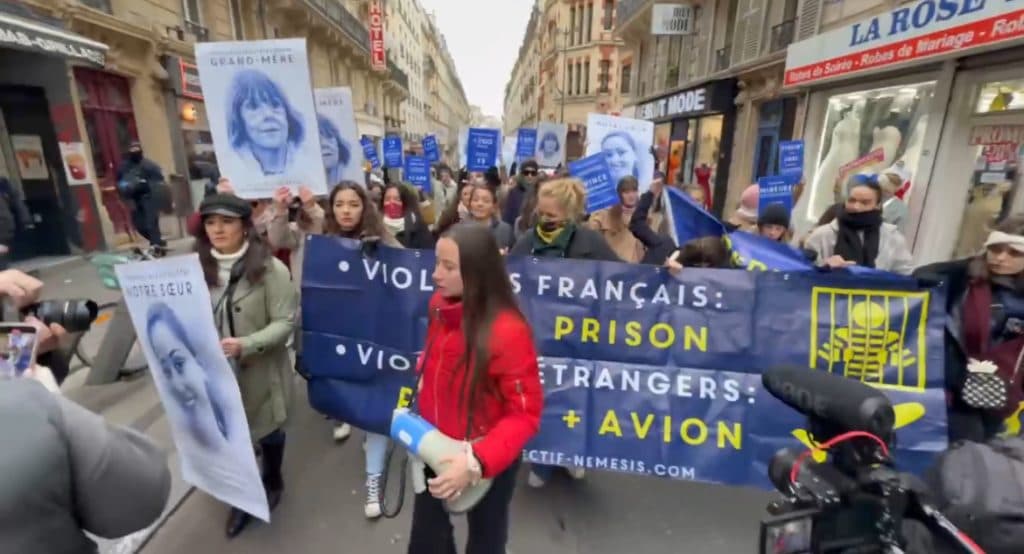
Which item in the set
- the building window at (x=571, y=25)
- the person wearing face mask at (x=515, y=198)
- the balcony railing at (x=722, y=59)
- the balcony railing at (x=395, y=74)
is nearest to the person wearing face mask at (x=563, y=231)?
the person wearing face mask at (x=515, y=198)

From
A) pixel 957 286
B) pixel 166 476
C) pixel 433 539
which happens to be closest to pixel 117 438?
pixel 166 476

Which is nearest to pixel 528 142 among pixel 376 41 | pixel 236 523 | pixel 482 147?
pixel 482 147

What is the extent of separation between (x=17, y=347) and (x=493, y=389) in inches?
47.0

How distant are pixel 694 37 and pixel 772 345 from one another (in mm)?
18139

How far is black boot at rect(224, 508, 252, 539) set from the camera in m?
2.64

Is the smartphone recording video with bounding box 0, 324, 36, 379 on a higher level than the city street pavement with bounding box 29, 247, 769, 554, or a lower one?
higher

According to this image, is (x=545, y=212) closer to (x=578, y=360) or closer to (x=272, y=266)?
(x=578, y=360)

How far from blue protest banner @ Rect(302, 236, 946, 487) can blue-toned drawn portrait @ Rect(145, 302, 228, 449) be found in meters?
0.68

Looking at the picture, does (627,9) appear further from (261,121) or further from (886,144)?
(261,121)

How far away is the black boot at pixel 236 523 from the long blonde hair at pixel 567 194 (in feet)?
8.01

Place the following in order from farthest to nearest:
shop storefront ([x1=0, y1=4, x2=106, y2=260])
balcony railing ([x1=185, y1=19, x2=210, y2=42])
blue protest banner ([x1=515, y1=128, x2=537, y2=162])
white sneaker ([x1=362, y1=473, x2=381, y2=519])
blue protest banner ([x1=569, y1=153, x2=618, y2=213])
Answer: blue protest banner ([x1=515, y1=128, x2=537, y2=162])
balcony railing ([x1=185, y1=19, x2=210, y2=42])
shop storefront ([x1=0, y1=4, x2=106, y2=260])
blue protest banner ([x1=569, y1=153, x2=618, y2=213])
white sneaker ([x1=362, y1=473, x2=381, y2=519])

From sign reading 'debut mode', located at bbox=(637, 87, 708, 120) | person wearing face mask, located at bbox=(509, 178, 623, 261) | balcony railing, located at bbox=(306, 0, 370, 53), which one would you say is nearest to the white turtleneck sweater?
person wearing face mask, located at bbox=(509, 178, 623, 261)

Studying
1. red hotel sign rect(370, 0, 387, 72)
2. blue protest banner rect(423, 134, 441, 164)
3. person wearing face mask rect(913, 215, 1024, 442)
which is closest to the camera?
person wearing face mask rect(913, 215, 1024, 442)

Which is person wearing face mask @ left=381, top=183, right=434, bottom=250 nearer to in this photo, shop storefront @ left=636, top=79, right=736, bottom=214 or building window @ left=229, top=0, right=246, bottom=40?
shop storefront @ left=636, top=79, right=736, bottom=214
